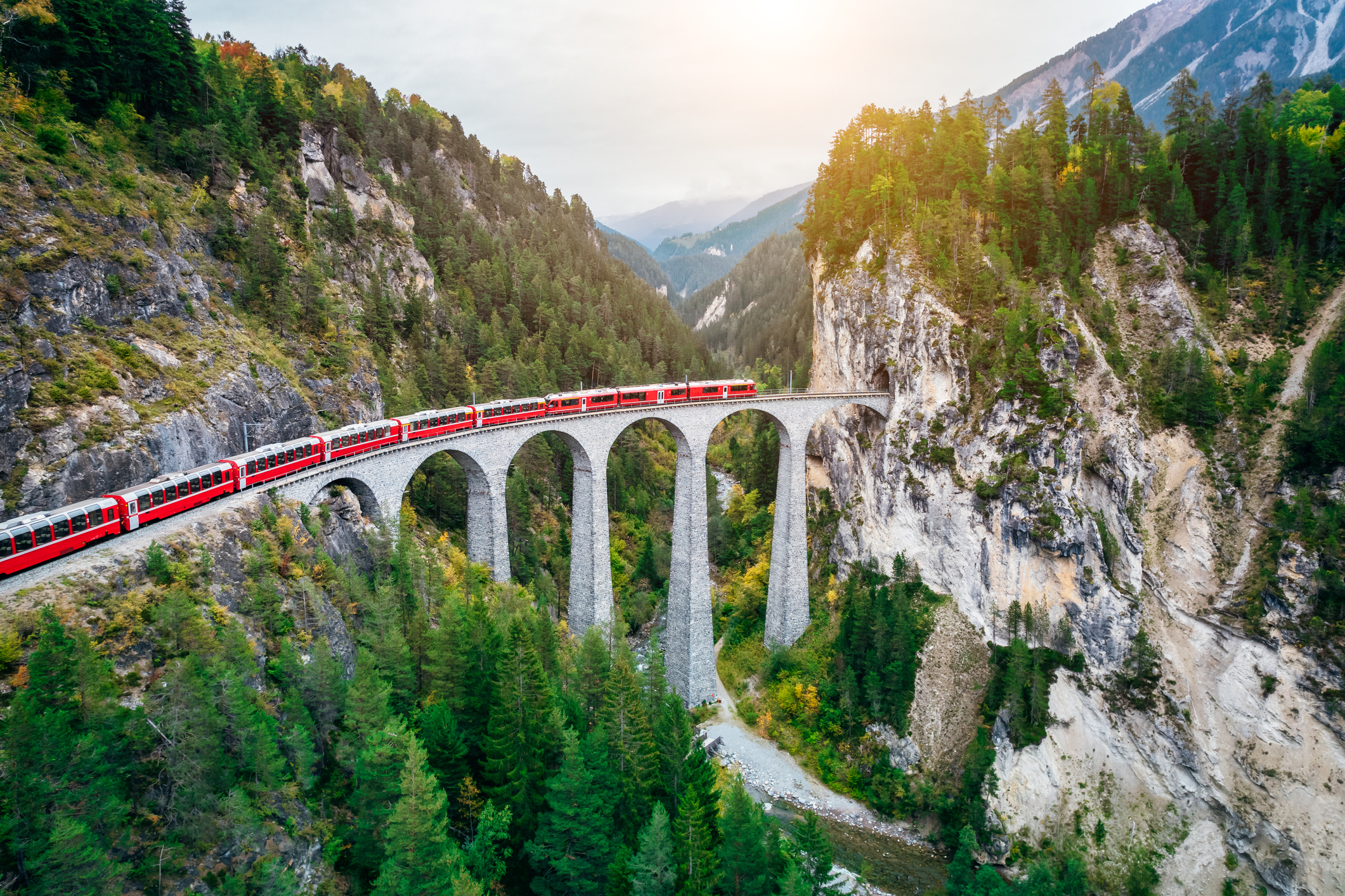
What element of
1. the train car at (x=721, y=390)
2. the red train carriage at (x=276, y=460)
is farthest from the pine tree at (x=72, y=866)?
the train car at (x=721, y=390)

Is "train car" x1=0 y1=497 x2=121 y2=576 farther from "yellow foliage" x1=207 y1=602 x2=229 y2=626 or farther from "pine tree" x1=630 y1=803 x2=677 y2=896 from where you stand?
"pine tree" x1=630 y1=803 x2=677 y2=896

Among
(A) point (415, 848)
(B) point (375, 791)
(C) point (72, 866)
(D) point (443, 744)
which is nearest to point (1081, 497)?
(D) point (443, 744)

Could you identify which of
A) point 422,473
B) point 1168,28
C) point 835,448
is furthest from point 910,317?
point 1168,28

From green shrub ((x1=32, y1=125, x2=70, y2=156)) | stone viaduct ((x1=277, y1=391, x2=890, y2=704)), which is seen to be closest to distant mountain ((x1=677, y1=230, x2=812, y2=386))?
stone viaduct ((x1=277, y1=391, x2=890, y2=704))

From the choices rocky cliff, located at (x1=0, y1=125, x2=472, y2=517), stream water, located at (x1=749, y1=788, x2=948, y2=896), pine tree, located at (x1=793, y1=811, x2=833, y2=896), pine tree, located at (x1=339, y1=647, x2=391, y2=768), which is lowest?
stream water, located at (x1=749, y1=788, x2=948, y2=896)

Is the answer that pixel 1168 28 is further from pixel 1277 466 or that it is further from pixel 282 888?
pixel 282 888
